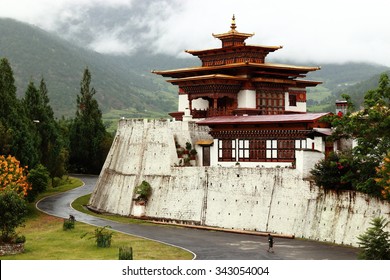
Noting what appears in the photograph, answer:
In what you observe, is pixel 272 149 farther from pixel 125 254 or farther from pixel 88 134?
pixel 88 134

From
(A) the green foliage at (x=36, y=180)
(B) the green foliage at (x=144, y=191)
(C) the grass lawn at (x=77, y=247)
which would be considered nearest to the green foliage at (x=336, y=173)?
(C) the grass lawn at (x=77, y=247)

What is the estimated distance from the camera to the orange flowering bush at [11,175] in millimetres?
70062

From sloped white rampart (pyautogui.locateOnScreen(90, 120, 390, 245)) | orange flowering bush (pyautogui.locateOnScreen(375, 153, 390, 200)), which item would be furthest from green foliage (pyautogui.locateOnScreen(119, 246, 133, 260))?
orange flowering bush (pyautogui.locateOnScreen(375, 153, 390, 200))

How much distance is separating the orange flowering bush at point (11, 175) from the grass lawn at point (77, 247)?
3.81 meters

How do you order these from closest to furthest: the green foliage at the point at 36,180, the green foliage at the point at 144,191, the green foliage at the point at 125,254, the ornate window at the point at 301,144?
the green foliage at the point at 125,254 → the ornate window at the point at 301,144 → the green foliage at the point at 144,191 → the green foliage at the point at 36,180

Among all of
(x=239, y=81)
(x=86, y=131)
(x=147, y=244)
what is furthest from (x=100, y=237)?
(x=86, y=131)

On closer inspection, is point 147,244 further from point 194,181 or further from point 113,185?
point 113,185

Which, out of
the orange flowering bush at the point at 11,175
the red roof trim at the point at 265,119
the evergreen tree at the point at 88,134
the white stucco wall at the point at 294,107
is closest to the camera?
the red roof trim at the point at 265,119

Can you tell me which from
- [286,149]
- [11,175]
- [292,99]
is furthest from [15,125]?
[292,99]

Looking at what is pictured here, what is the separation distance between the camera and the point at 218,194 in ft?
229

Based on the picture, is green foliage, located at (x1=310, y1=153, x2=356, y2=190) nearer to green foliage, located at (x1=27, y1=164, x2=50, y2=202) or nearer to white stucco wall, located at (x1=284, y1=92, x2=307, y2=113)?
white stucco wall, located at (x1=284, y1=92, x2=307, y2=113)

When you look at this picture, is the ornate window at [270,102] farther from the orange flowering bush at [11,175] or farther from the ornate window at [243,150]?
the orange flowering bush at [11,175]

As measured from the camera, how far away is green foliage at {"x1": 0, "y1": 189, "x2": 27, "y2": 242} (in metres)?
58.1

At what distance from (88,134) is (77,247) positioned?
2479 inches
